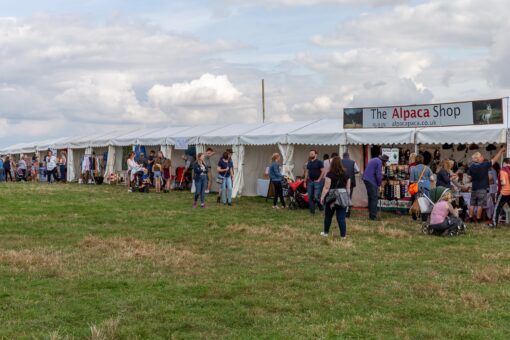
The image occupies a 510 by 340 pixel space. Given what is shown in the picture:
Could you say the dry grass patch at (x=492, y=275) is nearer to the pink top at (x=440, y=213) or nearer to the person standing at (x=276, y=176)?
the pink top at (x=440, y=213)

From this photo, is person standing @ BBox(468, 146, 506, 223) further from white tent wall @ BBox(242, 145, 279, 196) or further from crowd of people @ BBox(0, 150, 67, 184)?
crowd of people @ BBox(0, 150, 67, 184)

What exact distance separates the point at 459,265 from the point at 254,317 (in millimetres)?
3620

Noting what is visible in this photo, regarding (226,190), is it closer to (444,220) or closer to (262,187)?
(262,187)

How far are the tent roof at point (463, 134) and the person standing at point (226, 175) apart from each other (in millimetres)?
4985

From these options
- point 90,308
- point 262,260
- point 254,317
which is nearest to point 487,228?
point 262,260

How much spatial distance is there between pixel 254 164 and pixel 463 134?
8.11 metres

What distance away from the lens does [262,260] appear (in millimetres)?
8000

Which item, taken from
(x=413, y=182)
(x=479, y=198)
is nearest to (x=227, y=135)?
(x=413, y=182)

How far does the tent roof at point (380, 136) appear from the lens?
14188 mm

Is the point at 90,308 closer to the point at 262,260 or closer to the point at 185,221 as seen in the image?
the point at 262,260

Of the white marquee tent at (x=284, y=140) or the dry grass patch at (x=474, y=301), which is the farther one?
the white marquee tent at (x=284, y=140)

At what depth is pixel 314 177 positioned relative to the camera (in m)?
13.8

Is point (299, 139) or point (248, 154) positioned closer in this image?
point (299, 139)

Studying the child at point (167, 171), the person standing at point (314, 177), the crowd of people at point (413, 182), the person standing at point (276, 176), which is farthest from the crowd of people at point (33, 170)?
the person standing at point (314, 177)
